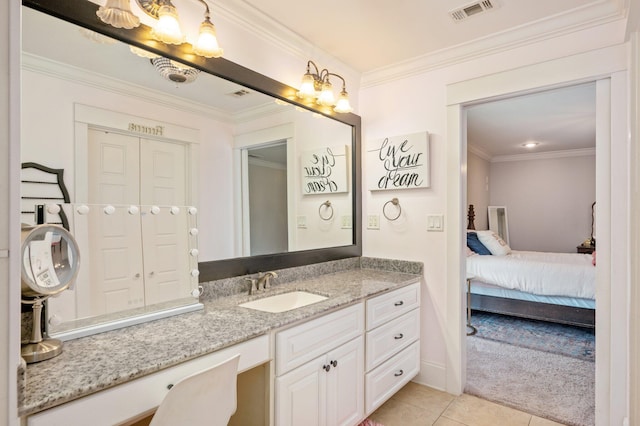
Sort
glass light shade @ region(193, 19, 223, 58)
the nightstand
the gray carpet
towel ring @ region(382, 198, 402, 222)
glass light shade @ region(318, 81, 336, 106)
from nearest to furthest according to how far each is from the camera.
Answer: glass light shade @ region(193, 19, 223, 58)
the gray carpet
glass light shade @ region(318, 81, 336, 106)
towel ring @ region(382, 198, 402, 222)
the nightstand

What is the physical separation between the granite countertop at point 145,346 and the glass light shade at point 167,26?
3.76ft

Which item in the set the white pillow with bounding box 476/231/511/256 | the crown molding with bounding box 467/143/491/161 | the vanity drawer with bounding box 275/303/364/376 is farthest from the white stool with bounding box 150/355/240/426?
the crown molding with bounding box 467/143/491/161

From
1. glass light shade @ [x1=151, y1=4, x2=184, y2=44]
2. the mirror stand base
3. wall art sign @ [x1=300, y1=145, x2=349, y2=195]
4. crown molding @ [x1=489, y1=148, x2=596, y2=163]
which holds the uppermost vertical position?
crown molding @ [x1=489, y1=148, x2=596, y2=163]

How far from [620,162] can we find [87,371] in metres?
2.47

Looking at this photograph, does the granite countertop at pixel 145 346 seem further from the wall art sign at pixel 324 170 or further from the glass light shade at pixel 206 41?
the glass light shade at pixel 206 41

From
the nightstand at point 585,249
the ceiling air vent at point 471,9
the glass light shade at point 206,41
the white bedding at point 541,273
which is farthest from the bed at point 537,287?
the glass light shade at point 206,41

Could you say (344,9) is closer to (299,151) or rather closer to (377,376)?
(299,151)

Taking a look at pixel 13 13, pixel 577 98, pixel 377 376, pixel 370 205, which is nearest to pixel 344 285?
pixel 377 376

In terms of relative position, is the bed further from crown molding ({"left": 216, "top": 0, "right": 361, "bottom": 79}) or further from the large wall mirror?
crown molding ({"left": 216, "top": 0, "right": 361, "bottom": 79})

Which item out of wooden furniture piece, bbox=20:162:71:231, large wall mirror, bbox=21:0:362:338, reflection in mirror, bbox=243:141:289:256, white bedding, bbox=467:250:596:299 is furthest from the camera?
white bedding, bbox=467:250:596:299

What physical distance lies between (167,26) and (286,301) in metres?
1.46

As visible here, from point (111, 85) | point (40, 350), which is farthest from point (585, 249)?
point (40, 350)

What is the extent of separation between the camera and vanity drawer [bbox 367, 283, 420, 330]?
1961 millimetres

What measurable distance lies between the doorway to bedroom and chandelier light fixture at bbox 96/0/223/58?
6.01 feet
